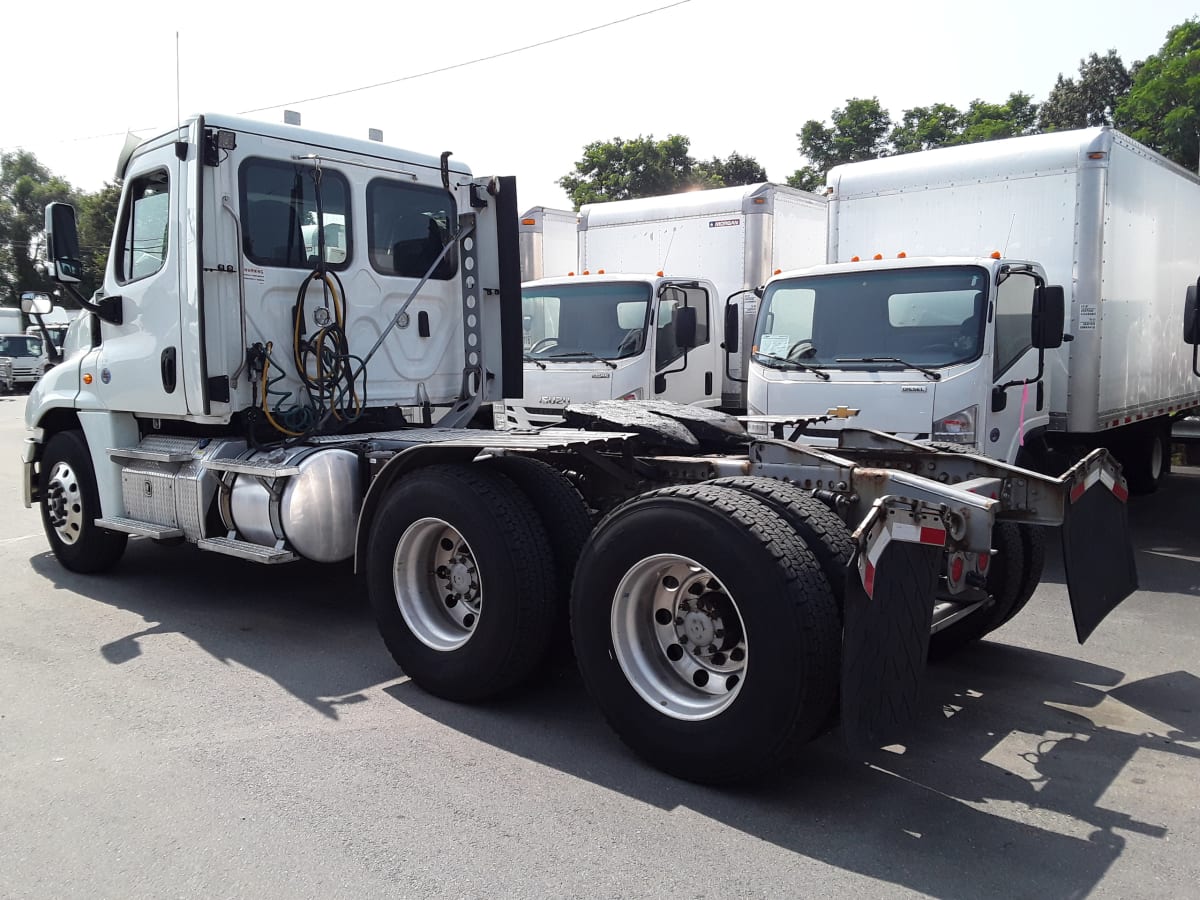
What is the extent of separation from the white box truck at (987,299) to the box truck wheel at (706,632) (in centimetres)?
256

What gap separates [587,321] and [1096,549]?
6322 millimetres

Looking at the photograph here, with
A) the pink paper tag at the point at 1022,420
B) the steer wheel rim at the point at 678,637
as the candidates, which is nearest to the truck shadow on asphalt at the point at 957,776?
the steer wheel rim at the point at 678,637

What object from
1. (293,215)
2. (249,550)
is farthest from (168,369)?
(249,550)

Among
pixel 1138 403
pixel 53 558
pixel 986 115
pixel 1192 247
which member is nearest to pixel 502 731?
pixel 53 558

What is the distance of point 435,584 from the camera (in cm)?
521

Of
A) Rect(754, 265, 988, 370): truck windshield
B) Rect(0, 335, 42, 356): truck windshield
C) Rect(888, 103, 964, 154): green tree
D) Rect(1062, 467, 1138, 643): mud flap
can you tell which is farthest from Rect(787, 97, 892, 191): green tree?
Rect(1062, 467, 1138, 643): mud flap

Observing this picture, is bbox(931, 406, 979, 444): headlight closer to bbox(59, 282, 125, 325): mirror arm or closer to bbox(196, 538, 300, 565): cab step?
bbox(196, 538, 300, 565): cab step

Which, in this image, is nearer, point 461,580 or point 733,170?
point 461,580

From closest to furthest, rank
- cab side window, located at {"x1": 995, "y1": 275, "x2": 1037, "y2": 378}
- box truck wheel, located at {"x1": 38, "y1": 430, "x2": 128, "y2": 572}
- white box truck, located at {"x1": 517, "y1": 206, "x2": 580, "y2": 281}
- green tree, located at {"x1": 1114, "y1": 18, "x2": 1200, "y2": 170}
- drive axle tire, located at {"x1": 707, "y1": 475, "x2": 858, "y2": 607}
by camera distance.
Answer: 1. drive axle tire, located at {"x1": 707, "y1": 475, "x2": 858, "y2": 607}
2. box truck wheel, located at {"x1": 38, "y1": 430, "x2": 128, "y2": 572}
3. cab side window, located at {"x1": 995, "y1": 275, "x2": 1037, "y2": 378}
4. white box truck, located at {"x1": 517, "y1": 206, "x2": 580, "y2": 281}
5. green tree, located at {"x1": 1114, "y1": 18, "x2": 1200, "y2": 170}

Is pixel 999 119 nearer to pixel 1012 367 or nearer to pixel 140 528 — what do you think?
pixel 1012 367

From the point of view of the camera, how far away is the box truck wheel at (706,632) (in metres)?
3.63

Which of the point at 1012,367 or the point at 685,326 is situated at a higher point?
the point at 685,326

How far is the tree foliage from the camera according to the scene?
121 ft

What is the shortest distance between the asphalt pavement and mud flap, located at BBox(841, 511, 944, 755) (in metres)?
0.41
